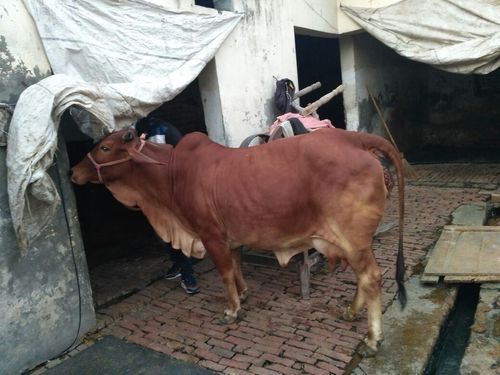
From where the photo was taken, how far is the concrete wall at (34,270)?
319 centimetres

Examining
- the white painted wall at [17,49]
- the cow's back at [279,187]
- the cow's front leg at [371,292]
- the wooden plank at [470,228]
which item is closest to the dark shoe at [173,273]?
the cow's back at [279,187]

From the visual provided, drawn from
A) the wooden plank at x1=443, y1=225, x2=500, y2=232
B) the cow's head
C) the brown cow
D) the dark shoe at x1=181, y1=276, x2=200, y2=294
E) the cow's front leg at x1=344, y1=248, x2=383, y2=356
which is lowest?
the wooden plank at x1=443, y1=225, x2=500, y2=232

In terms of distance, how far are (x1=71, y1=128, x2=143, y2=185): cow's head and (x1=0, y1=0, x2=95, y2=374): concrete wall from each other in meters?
0.14

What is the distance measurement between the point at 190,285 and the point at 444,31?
558 cm

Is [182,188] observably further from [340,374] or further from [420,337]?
[420,337]

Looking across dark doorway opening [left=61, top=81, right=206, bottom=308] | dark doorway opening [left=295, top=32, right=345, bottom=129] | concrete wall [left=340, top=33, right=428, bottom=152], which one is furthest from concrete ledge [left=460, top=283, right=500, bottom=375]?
dark doorway opening [left=295, top=32, right=345, bottom=129]

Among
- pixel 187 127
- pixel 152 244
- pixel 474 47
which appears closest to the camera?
pixel 152 244

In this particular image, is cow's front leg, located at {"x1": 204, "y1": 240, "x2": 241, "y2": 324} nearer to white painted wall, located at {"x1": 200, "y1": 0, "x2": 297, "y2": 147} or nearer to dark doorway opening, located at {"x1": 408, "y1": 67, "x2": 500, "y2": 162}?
white painted wall, located at {"x1": 200, "y1": 0, "x2": 297, "y2": 147}

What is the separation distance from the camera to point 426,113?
39.0 ft

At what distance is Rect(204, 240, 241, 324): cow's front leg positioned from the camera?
3770 mm

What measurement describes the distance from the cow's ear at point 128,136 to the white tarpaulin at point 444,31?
210 inches

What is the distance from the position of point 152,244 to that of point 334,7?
17.5 feet

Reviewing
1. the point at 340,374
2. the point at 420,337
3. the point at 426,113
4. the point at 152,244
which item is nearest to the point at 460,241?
the point at 420,337

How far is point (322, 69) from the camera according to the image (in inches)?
409
